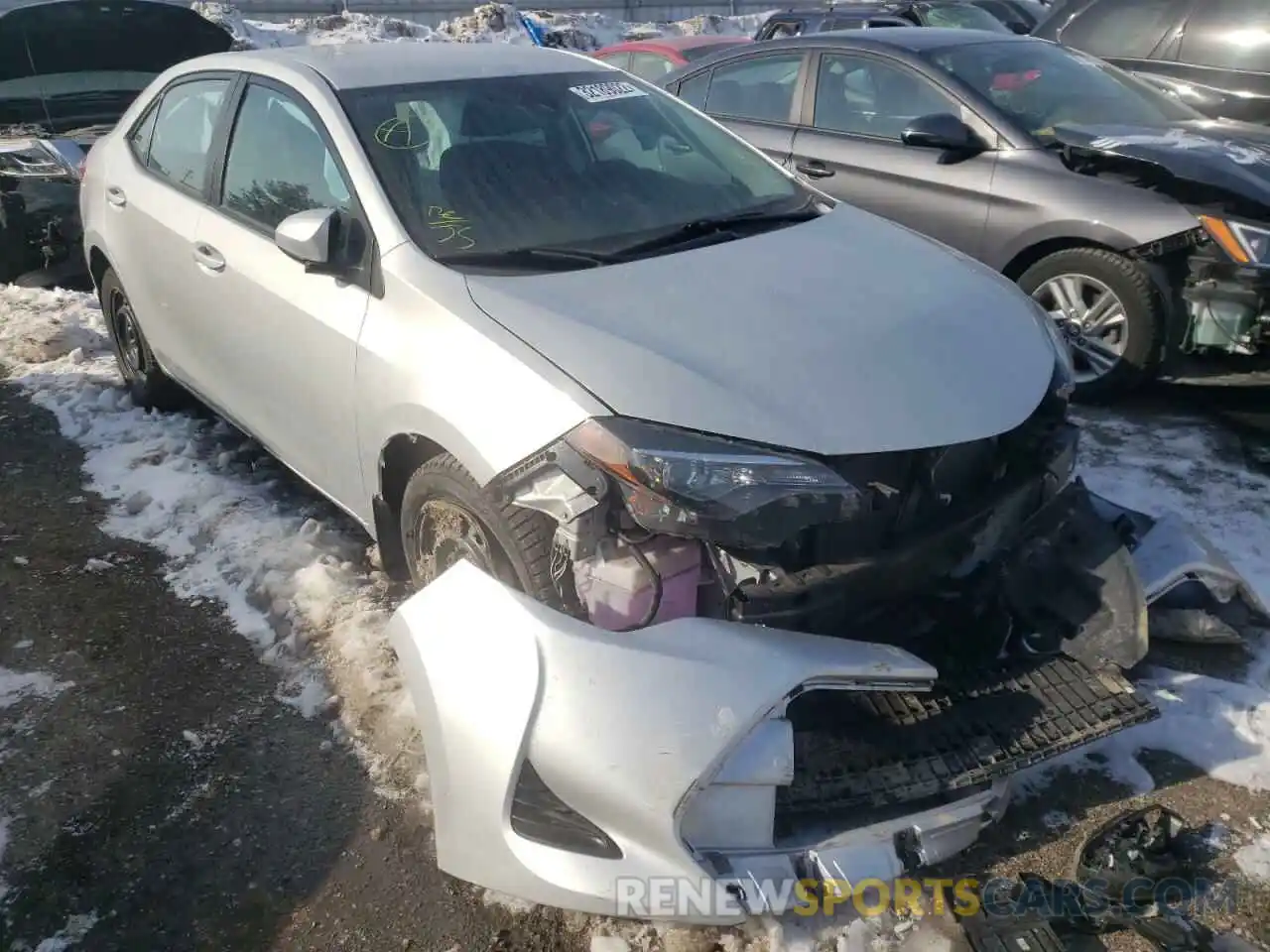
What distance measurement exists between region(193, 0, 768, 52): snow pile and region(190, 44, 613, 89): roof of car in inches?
573

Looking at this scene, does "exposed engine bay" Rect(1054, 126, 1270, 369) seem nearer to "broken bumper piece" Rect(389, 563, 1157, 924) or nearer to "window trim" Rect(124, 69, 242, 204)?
"broken bumper piece" Rect(389, 563, 1157, 924)

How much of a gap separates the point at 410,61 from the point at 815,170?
267cm

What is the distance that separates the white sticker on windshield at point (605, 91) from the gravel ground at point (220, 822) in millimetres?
2210

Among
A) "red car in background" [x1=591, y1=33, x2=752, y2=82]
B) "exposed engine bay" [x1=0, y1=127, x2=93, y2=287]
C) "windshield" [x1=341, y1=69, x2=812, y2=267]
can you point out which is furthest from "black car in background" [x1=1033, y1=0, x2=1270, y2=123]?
"exposed engine bay" [x1=0, y1=127, x2=93, y2=287]

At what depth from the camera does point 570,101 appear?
11.8 feet

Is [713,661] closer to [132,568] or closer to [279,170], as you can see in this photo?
[279,170]

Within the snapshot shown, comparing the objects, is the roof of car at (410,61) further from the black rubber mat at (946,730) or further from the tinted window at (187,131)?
the black rubber mat at (946,730)

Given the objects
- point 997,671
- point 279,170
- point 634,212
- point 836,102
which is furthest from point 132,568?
point 836,102

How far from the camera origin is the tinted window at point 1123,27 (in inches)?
260

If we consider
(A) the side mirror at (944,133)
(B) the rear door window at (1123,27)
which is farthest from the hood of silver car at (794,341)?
(B) the rear door window at (1123,27)

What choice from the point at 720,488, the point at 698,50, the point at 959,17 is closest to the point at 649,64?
the point at 698,50

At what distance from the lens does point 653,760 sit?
1994 mm

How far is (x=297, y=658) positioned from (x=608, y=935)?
1455mm

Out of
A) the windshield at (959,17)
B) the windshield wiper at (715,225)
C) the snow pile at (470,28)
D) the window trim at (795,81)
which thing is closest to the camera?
the windshield wiper at (715,225)
